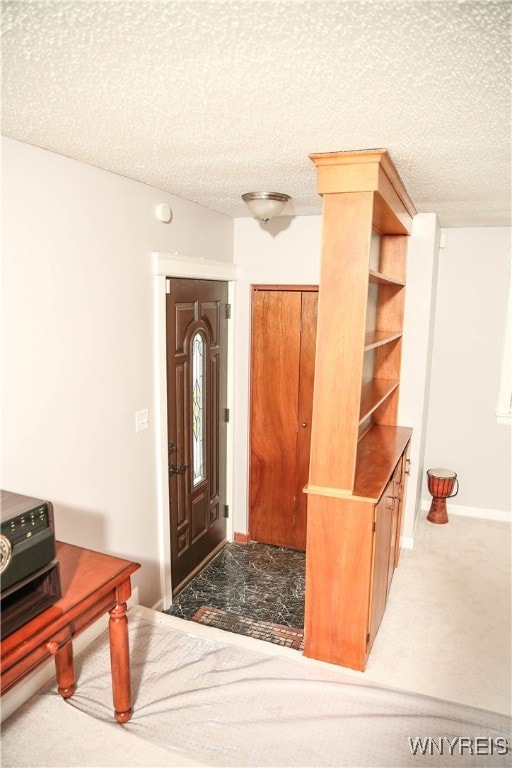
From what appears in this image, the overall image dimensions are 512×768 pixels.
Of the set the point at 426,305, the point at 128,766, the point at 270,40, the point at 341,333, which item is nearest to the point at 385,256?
the point at 426,305

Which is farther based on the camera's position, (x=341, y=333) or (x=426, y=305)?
(x=426, y=305)

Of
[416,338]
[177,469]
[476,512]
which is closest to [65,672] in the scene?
[177,469]

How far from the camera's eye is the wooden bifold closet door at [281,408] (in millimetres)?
3752

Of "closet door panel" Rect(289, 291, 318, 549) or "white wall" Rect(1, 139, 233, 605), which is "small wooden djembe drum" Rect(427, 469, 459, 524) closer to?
"closet door panel" Rect(289, 291, 318, 549)

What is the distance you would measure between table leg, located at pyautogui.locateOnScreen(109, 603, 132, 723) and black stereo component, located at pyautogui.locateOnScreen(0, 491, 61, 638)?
0.97ft

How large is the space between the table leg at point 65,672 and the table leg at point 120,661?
0.26 m

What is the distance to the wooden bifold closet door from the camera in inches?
148

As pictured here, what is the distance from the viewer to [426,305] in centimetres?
352

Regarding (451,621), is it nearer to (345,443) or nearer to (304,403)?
(345,443)

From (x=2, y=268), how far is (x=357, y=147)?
55.6 inches

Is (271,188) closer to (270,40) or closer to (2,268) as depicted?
(2,268)

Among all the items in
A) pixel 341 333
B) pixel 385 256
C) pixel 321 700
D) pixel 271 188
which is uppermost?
pixel 271 188

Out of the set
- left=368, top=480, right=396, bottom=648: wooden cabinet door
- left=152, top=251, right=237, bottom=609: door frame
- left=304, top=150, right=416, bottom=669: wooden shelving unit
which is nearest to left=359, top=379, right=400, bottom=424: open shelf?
left=304, top=150, right=416, bottom=669: wooden shelving unit

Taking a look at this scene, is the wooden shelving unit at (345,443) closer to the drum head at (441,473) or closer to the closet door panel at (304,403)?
the closet door panel at (304,403)
